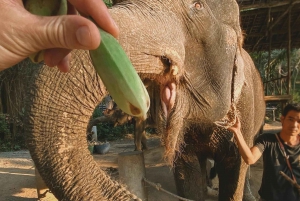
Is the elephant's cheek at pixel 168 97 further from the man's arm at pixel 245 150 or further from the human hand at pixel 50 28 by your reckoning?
the human hand at pixel 50 28

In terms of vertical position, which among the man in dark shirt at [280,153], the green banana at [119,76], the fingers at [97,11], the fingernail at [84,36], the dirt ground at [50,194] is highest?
the fingers at [97,11]

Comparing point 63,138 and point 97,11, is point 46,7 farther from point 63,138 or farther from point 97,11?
point 63,138

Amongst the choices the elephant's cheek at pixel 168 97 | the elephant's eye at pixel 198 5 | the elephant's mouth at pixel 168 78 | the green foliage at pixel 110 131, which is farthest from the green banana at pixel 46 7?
the green foliage at pixel 110 131

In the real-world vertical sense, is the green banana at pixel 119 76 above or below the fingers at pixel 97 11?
below

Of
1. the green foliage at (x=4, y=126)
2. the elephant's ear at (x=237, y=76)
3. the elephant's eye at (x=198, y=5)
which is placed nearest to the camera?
the elephant's eye at (x=198, y=5)

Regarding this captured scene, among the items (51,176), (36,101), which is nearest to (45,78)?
(36,101)

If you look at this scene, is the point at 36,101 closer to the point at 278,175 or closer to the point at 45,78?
the point at 45,78

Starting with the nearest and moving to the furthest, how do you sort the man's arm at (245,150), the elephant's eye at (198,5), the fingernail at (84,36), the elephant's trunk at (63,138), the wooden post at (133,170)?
the fingernail at (84,36)
the elephant's trunk at (63,138)
the elephant's eye at (198,5)
the man's arm at (245,150)
the wooden post at (133,170)

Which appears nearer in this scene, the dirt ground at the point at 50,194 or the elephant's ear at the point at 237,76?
the elephant's ear at the point at 237,76

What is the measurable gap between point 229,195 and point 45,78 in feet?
8.36

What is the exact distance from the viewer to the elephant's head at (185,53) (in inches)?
73.4

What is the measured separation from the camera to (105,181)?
1.54m

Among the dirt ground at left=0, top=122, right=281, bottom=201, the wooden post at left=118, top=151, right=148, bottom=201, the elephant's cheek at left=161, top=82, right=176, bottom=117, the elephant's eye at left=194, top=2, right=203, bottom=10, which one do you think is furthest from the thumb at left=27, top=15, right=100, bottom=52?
the dirt ground at left=0, top=122, right=281, bottom=201

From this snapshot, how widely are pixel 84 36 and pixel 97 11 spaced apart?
0.25ft
